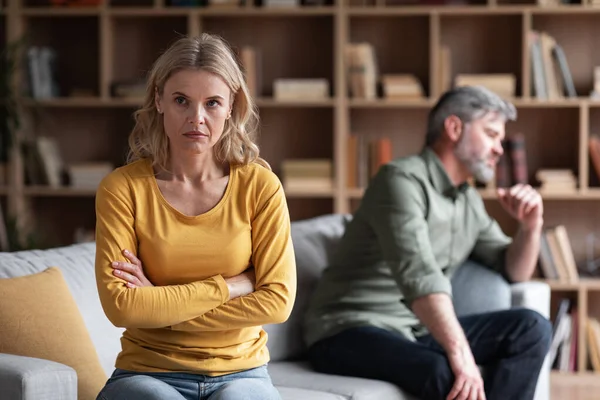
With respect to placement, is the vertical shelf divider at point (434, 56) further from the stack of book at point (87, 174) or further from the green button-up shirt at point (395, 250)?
the green button-up shirt at point (395, 250)

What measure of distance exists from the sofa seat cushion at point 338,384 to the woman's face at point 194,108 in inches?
33.8

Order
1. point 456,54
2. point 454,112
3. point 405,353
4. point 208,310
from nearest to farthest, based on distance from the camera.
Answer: point 208,310 < point 405,353 < point 454,112 < point 456,54

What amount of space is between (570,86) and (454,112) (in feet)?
6.18

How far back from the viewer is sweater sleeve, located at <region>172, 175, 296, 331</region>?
6.26 ft

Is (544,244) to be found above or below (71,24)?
below

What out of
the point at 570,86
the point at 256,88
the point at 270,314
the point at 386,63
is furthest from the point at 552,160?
the point at 270,314

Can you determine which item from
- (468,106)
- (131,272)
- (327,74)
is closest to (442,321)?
(468,106)

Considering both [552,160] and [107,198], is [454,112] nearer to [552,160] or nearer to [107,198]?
[107,198]

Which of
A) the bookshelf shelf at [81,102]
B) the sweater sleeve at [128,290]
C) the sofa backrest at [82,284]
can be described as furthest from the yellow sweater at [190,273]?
the bookshelf shelf at [81,102]

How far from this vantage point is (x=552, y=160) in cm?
487

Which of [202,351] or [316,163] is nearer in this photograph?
[202,351]

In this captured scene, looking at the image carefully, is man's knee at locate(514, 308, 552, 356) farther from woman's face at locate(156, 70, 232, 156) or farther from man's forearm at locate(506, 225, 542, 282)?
woman's face at locate(156, 70, 232, 156)

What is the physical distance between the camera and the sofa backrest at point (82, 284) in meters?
2.38

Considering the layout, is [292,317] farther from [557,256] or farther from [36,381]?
[557,256]
